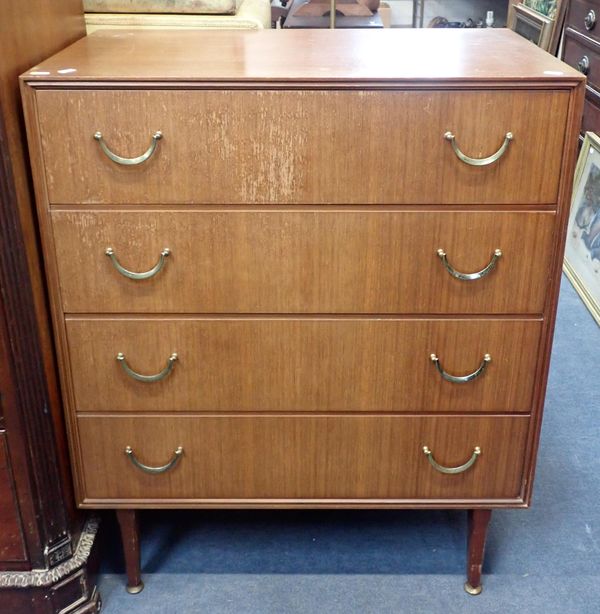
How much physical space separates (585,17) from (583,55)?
13 cm

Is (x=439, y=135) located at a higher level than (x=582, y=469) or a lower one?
higher

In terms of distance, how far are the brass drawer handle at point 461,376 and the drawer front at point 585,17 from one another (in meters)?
1.86

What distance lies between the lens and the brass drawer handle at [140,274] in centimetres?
110

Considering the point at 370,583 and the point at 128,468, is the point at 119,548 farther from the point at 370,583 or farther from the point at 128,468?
the point at 370,583

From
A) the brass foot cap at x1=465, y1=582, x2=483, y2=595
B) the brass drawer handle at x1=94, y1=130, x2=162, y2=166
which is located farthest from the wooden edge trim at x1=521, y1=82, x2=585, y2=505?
the brass drawer handle at x1=94, y1=130, x2=162, y2=166

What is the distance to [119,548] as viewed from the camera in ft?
4.80

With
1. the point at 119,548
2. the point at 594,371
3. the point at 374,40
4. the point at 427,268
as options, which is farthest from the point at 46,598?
the point at 594,371

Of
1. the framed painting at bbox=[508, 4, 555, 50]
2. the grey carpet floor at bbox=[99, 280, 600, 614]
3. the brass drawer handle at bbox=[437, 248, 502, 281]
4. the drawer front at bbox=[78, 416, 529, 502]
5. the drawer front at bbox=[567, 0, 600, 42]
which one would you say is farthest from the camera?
the framed painting at bbox=[508, 4, 555, 50]

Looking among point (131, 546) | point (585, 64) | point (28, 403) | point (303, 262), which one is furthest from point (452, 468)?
point (585, 64)

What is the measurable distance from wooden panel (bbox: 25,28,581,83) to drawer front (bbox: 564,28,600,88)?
1386 mm

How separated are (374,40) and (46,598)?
42.8 inches

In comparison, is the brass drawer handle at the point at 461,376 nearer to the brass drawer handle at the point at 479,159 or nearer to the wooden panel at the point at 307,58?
the brass drawer handle at the point at 479,159

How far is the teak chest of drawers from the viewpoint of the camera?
103 cm

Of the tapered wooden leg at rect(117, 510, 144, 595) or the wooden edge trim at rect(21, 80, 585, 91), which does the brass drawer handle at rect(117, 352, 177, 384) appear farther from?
the wooden edge trim at rect(21, 80, 585, 91)
